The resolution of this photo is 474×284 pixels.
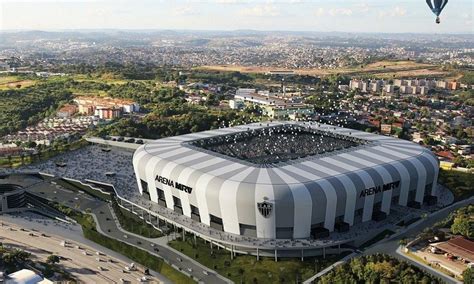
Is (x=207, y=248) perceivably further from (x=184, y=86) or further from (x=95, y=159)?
(x=184, y=86)

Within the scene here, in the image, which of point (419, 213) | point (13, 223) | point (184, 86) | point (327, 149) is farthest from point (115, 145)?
point (184, 86)

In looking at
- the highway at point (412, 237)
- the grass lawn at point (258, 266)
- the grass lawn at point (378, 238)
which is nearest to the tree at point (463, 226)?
the highway at point (412, 237)

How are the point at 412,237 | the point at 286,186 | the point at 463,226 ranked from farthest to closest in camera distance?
the point at 412,237, the point at 463,226, the point at 286,186

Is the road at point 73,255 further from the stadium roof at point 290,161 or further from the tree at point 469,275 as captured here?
the tree at point 469,275

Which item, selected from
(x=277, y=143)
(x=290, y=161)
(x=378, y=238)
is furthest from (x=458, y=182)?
(x=290, y=161)

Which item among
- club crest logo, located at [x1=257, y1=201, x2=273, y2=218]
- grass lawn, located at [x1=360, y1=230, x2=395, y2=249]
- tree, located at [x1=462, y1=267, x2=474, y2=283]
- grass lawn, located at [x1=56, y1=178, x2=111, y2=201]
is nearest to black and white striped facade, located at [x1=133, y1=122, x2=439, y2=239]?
club crest logo, located at [x1=257, y1=201, x2=273, y2=218]

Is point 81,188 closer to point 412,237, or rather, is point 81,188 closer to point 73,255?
point 73,255
